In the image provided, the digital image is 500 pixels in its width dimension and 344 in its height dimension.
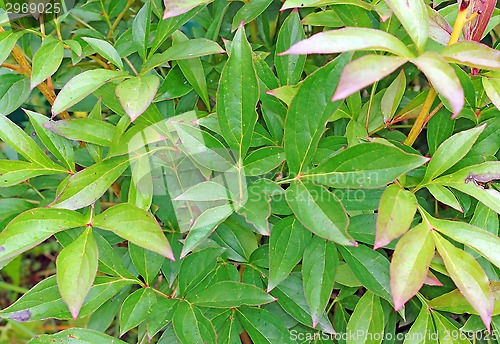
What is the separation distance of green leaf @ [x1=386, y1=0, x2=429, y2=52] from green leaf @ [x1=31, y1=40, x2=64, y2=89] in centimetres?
40

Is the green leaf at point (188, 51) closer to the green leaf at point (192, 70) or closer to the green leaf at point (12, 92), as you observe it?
the green leaf at point (192, 70)

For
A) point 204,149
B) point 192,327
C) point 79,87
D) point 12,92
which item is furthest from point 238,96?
point 12,92

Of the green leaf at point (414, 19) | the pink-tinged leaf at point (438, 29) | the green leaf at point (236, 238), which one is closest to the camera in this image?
the green leaf at point (414, 19)

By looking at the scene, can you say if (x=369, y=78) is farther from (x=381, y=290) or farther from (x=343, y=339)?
(x=343, y=339)

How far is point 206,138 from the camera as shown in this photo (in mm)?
597

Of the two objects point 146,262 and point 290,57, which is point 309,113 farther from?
point 146,262

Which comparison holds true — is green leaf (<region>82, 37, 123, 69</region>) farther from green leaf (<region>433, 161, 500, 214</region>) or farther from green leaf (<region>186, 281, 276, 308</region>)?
green leaf (<region>433, 161, 500, 214</region>)

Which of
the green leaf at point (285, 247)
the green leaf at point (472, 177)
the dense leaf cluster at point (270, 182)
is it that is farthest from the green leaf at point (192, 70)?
the green leaf at point (472, 177)

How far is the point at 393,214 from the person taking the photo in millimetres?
511

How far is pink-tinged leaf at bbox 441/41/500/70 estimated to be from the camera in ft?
1.49

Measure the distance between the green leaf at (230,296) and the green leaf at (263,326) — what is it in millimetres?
68

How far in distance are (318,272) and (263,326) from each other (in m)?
0.13

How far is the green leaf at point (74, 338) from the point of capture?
0.65m

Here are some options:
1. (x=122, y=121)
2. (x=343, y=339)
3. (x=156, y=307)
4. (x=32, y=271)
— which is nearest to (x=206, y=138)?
(x=122, y=121)
